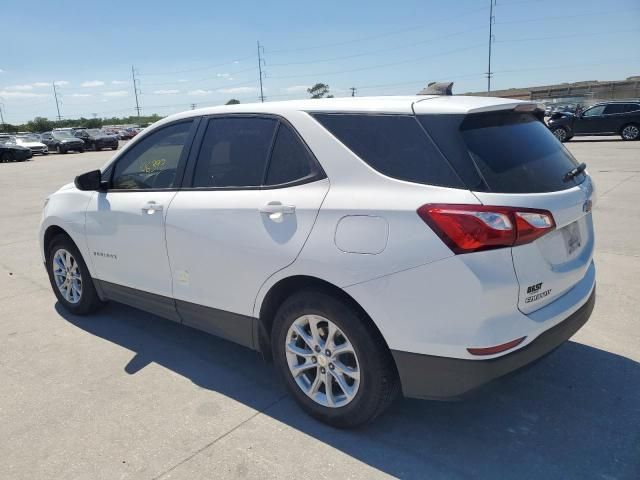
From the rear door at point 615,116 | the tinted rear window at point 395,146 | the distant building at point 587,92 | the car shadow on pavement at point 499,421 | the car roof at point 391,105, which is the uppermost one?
the distant building at point 587,92

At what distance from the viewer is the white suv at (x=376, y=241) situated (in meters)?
2.33

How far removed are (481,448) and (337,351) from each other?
894 millimetres

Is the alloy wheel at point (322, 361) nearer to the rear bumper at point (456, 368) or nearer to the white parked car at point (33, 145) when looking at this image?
the rear bumper at point (456, 368)

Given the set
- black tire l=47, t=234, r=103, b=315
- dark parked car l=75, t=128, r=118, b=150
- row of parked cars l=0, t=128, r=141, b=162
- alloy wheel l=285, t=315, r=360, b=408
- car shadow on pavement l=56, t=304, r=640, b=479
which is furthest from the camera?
dark parked car l=75, t=128, r=118, b=150

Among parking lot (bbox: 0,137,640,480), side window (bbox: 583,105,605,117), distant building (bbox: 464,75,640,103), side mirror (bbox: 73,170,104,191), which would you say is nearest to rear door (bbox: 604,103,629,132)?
side window (bbox: 583,105,605,117)

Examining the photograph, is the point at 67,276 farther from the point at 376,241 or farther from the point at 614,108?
the point at 614,108

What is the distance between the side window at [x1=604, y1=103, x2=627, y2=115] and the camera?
21.5 m

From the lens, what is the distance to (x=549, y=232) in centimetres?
246

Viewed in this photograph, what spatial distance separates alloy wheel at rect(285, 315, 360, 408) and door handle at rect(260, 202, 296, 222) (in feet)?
1.88

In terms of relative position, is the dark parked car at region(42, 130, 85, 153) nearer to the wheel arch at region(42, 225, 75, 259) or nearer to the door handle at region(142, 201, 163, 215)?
the wheel arch at region(42, 225, 75, 259)

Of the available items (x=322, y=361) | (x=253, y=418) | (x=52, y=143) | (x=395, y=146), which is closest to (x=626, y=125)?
(x=395, y=146)

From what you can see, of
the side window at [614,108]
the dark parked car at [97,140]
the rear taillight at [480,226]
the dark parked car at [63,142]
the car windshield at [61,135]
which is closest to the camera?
the rear taillight at [480,226]

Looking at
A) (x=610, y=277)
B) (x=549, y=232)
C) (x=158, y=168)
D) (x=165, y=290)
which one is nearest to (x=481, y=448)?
(x=549, y=232)

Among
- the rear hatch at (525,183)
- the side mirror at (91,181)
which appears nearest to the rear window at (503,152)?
the rear hatch at (525,183)
